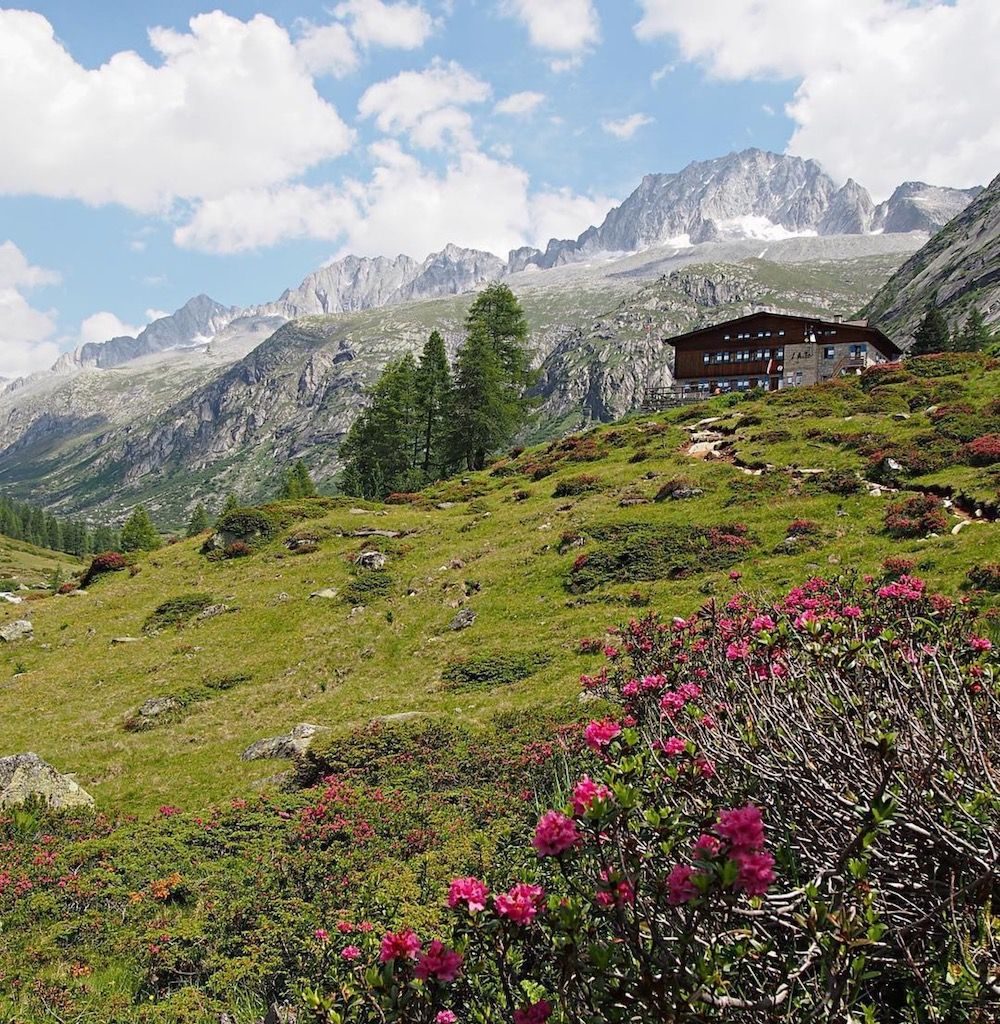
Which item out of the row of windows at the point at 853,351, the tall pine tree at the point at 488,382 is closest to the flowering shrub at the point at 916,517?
the tall pine tree at the point at 488,382

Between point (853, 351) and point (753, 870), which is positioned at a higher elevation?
point (853, 351)

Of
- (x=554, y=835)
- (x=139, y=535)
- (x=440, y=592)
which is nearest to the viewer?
(x=554, y=835)

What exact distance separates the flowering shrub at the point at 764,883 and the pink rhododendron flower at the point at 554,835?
0.01 metres

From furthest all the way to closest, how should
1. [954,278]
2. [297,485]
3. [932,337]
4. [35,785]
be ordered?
[954,278], [297,485], [932,337], [35,785]

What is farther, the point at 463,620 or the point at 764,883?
the point at 463,620

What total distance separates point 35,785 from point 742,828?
17.9 meters

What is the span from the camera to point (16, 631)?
1246 inches

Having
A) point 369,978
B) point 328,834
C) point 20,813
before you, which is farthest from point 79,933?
point 369,978

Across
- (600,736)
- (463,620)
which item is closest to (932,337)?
(463,620)

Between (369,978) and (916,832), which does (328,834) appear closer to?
(369,978)

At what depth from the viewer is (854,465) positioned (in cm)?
2997

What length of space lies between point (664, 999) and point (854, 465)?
1232 inches

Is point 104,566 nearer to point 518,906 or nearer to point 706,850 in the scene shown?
point 518,906

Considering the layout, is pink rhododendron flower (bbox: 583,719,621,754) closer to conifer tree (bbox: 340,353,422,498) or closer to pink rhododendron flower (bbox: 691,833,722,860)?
pink rhododendron flower (bbox: 691,833,722,860)
